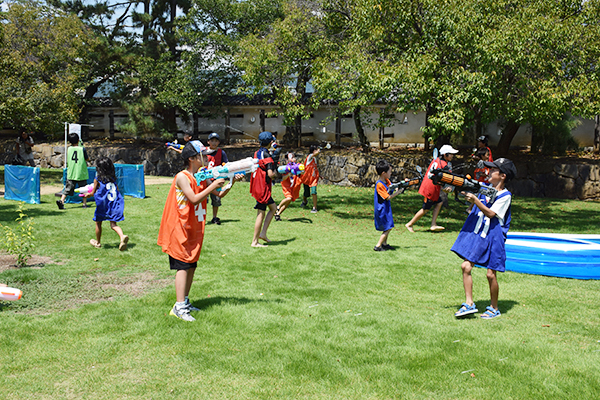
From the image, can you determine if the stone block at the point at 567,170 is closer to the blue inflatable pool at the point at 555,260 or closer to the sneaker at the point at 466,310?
the blue inflatable pool at the point at 555,260

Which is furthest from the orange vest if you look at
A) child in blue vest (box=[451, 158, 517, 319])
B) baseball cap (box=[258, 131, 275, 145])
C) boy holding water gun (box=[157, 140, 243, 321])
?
baseball cap (box=[258, 131, 275, 145])

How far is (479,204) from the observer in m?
4.61

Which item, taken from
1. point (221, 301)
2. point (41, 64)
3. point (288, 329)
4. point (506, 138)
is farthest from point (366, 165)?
point (288, 329)

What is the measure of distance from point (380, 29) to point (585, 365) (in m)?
10.0

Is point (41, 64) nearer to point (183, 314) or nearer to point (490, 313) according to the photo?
point (183, 314)

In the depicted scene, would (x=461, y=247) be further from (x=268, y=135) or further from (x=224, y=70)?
(x=224, y=70)

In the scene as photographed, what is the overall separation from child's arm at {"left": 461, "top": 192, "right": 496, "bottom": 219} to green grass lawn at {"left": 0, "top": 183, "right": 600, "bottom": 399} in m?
1.11

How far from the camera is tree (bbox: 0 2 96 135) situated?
17.4 metres

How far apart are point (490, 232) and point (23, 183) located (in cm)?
1176

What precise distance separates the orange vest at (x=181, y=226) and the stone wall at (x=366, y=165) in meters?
15.0

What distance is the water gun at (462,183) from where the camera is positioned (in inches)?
180

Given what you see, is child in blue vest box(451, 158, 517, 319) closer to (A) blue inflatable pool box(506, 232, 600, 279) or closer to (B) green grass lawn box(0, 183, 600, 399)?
(B) green grass lawn box(0, 183, 600, 399)

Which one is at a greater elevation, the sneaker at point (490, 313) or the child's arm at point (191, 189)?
the child's arm at point (191, 189)

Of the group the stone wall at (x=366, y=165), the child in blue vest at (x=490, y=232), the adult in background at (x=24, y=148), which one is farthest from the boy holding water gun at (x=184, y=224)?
the stone wall at (x=366, y=165)
